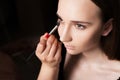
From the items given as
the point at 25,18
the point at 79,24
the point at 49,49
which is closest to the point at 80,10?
the point at 79,24

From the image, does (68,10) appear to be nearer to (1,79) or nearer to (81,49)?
(81,49)

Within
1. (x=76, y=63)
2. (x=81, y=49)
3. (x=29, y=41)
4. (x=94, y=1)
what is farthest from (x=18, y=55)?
(x=94, y=1)

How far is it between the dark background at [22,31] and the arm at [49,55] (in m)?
0.22

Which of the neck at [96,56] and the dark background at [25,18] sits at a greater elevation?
the dark background at [25,18]

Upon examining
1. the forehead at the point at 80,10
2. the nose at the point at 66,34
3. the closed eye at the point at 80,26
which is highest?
the forehead at the point at 80,10

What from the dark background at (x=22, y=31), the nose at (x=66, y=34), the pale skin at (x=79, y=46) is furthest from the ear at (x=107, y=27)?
the dark background at (x=22, y=31)

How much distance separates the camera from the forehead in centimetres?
81

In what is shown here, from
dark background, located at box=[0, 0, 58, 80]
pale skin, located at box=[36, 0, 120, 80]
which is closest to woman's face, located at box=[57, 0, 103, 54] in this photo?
pale skin, located at box=[36, 0, 120, 80]

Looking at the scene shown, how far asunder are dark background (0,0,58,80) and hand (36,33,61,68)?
10.8 inches

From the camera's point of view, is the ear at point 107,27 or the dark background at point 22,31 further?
the dark background at point 22,31

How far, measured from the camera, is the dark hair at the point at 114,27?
0.81 m

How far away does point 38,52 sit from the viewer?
3.15 feet

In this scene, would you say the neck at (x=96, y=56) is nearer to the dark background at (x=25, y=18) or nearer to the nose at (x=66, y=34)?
the nose at (x=66, y=34)

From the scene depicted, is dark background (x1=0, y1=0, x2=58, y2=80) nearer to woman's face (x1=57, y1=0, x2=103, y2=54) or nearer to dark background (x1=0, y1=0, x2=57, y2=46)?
dark background (x1=0, y1=0, x2=57, y2=46)
